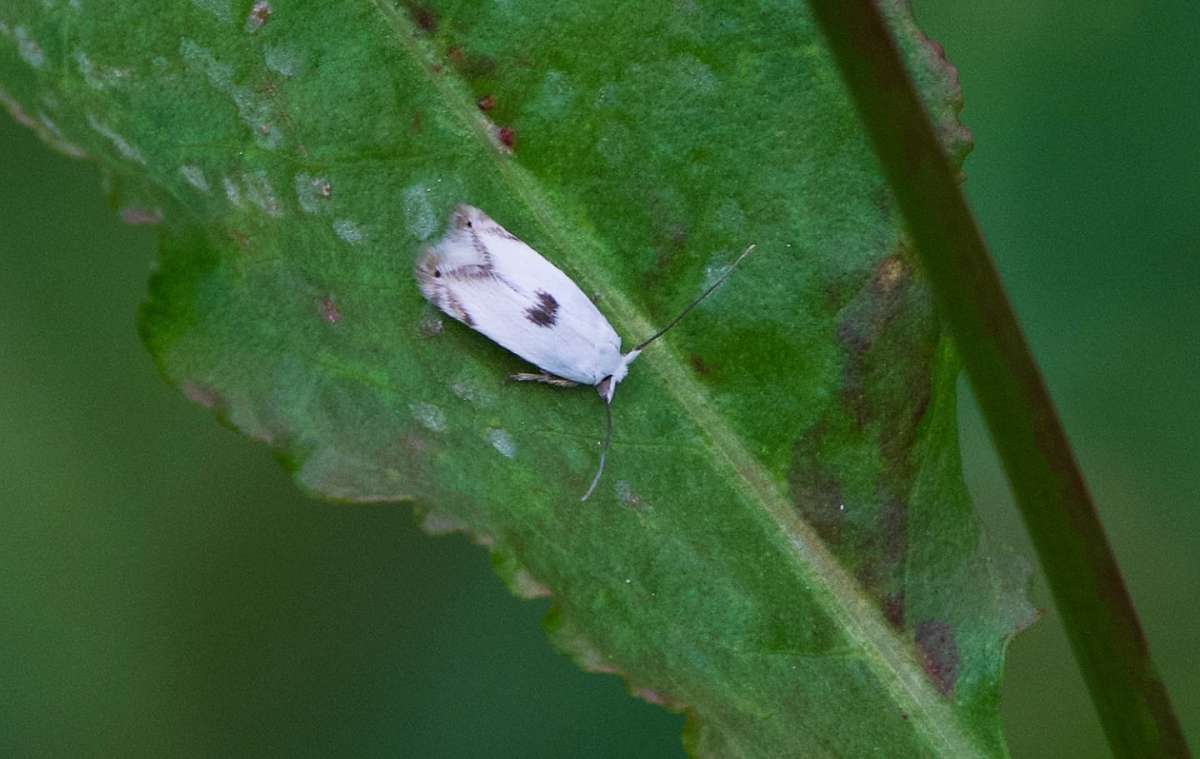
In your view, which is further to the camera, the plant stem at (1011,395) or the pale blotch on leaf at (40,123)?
the pale blotch on leaf at (40,123)

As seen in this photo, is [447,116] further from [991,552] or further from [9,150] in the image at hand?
[9,150]

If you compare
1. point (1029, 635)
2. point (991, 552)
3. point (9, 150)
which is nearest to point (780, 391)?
point (991, 552)

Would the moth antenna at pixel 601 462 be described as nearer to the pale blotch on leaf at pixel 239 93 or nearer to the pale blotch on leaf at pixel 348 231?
the pale blotch on leaf at pixel 348 231

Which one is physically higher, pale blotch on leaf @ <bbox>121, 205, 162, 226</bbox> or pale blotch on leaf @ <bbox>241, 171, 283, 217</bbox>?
pale blotch on leaf @ <bbox>121, 205, 162, 226</bbox>

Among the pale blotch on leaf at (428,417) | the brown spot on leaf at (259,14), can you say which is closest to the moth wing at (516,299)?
the pale blotch on leaf at (428,417)

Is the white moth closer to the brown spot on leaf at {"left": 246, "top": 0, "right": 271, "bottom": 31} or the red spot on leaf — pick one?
the red spot on leaf

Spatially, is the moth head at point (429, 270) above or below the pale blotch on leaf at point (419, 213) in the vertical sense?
below

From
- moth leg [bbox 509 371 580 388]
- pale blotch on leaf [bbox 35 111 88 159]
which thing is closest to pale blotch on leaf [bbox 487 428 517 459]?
moth leg [bbox 509 371 580 388]
